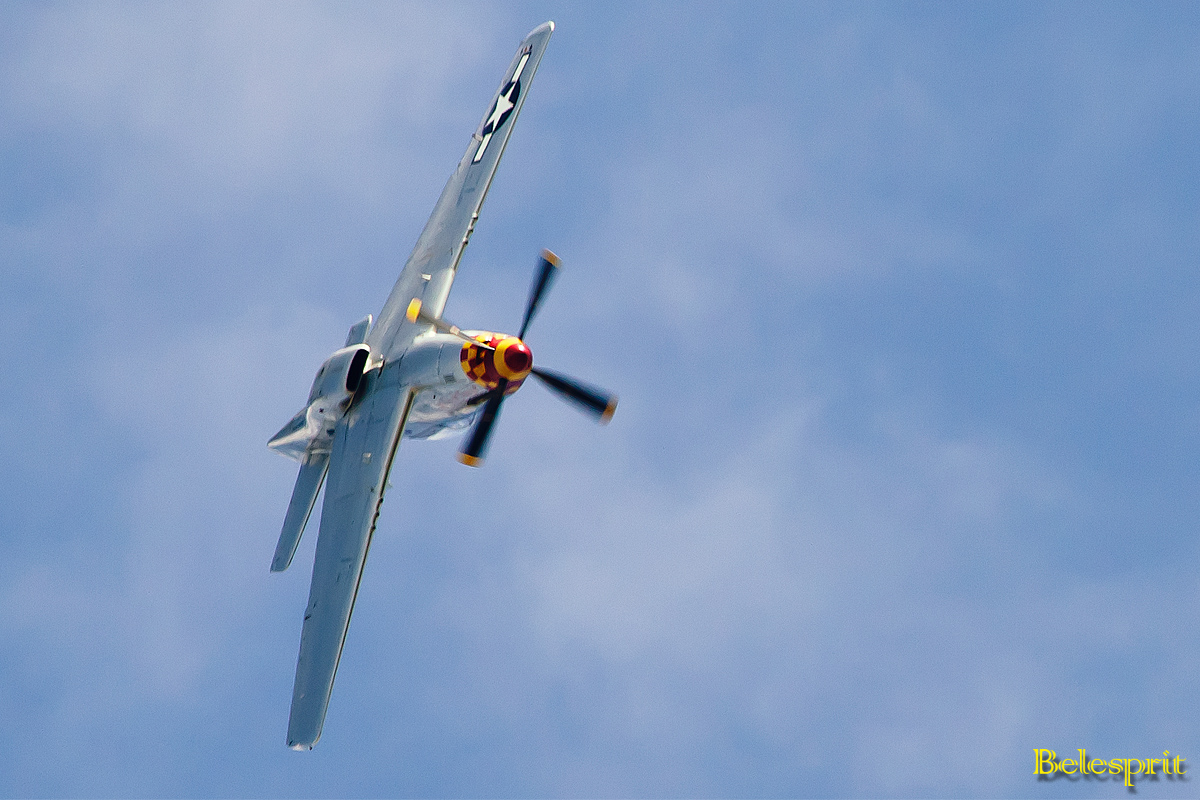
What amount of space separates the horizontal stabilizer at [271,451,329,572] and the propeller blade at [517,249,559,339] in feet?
31.4

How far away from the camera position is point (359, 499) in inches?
1747

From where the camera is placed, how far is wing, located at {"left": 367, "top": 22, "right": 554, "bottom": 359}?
155 ft

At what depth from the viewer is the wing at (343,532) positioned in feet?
138

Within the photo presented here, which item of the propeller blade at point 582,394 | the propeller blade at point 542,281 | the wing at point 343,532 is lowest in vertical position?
the wing at point 343,532

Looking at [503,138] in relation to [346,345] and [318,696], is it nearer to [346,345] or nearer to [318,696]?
[346,345]

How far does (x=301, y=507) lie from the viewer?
1871 inches

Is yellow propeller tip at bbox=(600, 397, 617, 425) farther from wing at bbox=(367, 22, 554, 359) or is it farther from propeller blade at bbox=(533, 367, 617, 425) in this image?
wing at bbox=(367, 22, 554, 359)

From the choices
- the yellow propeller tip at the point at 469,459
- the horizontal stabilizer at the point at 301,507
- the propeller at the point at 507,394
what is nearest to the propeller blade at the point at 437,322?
the propeller at the point at 507,394

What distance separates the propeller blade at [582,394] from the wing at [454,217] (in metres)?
5.39

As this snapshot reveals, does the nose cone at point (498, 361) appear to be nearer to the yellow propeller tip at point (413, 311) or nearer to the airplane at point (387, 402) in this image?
the airplane at point (387, 402)

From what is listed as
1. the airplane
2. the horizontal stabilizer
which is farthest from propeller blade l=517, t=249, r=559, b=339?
the horizontal stabilizer

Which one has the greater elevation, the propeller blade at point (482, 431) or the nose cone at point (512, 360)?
the nose cone at point (512, 360)

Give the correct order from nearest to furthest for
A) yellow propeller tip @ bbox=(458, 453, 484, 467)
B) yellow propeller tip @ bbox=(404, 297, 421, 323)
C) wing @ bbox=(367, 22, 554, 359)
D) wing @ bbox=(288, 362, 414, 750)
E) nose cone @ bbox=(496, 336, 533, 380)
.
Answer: yellow propeller tip @ bbox=(458, 453, 484, 467), nose cone @ bbox=(496, 336, 533, 380), wing @ bbox=(288, 362, 414, 750), yellow propeller tip @ bbox=(404, 297, 421, 323), wing @ bbox=(367, 22, 554, 359)

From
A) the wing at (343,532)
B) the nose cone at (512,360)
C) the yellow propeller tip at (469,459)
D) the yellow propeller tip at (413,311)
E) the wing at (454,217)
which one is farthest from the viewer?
the wing at (454,217)
